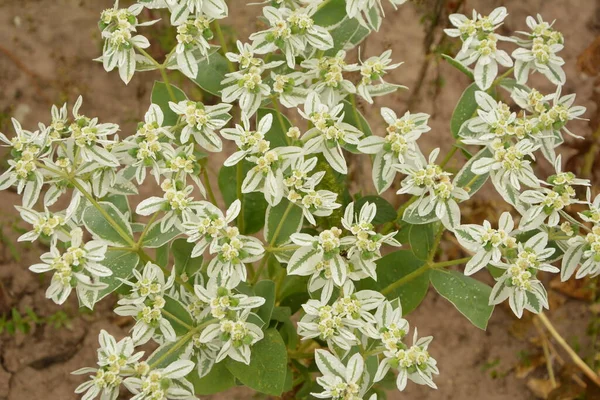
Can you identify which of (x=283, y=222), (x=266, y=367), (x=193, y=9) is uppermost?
(x=193, y=9)

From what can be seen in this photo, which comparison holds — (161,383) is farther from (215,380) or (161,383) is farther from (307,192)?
(307,192)

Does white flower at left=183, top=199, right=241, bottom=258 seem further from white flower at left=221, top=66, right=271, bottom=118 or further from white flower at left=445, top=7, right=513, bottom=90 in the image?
white flower at left=445, top=7, right=513, bottom=90

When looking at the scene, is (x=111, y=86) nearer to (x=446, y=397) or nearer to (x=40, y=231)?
(x=40, y=231)

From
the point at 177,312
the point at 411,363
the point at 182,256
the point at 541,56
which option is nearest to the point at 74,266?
the point at 177,312

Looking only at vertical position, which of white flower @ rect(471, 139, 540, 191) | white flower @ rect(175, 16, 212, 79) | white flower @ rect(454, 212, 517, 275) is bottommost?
white flower @ rect(454, 212, 517, 275)

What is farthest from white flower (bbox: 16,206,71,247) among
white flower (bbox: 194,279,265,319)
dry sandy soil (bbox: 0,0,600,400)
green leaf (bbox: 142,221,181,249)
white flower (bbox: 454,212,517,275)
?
dry sandy soil (bbox: 0,0,600,400)

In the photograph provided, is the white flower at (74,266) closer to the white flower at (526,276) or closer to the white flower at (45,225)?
the white flower at (45,225)

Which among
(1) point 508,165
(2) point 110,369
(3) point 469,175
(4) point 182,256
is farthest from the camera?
(4) point 182,256
